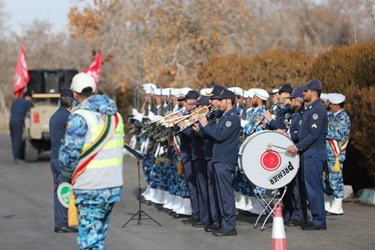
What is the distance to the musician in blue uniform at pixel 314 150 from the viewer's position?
13.3 meters

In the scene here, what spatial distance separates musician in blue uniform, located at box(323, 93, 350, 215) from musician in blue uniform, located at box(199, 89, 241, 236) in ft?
8.86

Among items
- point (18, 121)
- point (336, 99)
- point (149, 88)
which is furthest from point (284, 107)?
point (18, 121)

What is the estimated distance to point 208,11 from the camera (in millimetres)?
31297

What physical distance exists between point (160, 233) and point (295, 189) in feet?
7.38

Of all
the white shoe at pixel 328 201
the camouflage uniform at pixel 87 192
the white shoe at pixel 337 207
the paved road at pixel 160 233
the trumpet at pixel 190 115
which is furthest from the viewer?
the white shoe at pixel 328 201

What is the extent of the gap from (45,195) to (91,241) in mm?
9605

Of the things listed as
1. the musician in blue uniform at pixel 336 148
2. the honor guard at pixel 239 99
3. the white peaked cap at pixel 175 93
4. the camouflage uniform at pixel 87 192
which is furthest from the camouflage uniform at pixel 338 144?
the camouflage uniform at pixel 87 192

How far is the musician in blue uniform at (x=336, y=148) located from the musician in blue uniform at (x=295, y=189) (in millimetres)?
1075

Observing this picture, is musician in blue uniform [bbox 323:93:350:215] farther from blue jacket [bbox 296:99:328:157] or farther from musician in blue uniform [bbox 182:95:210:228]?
musician in blue uniform [bbox 182:95:210:228]

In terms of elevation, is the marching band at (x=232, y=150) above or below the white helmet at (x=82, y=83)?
below

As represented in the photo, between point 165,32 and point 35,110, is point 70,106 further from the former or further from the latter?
point 165,32

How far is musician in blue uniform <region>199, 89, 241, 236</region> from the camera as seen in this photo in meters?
12.7

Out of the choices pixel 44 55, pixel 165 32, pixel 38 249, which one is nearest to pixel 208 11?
pixel 165 32

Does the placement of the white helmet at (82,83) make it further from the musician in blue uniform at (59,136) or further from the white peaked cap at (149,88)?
the white peaked cap at (149,88)
